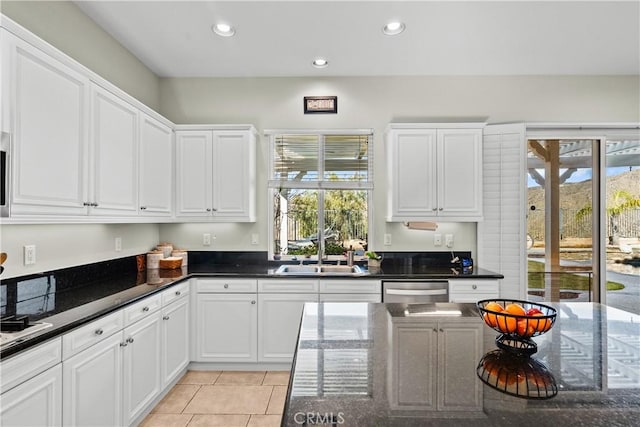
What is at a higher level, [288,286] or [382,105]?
[382,105]

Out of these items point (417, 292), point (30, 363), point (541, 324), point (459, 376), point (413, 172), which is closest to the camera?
point (459, 376)

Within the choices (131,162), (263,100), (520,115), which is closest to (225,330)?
(131,162)

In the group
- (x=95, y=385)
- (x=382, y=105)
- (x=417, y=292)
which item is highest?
(x=382, y=105)

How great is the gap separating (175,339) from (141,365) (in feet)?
1.67

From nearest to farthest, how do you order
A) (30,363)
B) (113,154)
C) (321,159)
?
1. (30,363)
2. (113,154)
3. (321,159)

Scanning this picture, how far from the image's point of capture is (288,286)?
315 centimetres

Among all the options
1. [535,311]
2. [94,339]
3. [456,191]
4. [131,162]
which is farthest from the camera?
[456,191]

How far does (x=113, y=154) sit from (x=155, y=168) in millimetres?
637

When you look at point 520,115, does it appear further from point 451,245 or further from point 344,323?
point 344,323

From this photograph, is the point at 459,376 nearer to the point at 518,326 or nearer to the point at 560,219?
the point at 518,326

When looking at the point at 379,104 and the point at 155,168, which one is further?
the point at 379,104

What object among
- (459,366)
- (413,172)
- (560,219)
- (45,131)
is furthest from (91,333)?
(560,219)

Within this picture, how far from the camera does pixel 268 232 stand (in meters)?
3.77

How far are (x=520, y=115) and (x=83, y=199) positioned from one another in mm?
4052
